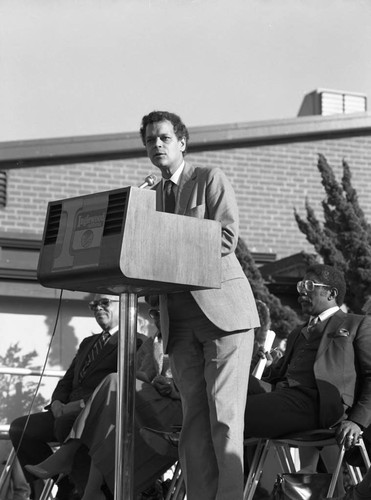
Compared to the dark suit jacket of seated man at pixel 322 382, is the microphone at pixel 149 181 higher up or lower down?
higher up

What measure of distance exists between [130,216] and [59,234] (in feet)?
1.48

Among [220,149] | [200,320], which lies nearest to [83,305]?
[220,149]

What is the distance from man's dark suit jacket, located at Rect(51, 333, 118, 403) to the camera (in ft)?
24.4

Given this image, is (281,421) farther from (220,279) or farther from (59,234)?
(59,234)

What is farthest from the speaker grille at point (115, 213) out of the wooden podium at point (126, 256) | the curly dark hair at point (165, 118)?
the curly dark hair at point (165, 118)

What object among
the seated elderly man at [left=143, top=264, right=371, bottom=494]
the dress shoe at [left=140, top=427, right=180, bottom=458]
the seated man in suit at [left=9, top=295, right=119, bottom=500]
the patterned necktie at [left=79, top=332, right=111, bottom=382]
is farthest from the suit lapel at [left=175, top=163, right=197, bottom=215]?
the patterned necktie at [left=79, top=332, right=111, bottom=382]

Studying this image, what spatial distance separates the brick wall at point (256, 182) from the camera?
44.0 ft

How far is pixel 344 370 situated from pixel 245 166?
875cm

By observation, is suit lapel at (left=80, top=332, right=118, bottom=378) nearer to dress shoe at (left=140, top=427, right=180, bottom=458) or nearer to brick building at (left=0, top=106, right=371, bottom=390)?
dress shoe at (left=140, top=427, right=180, bottom=458)

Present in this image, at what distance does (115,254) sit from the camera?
160 inches

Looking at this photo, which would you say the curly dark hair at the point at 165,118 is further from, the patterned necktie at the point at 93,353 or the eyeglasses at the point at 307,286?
the patterned necktie at the point at 93,353

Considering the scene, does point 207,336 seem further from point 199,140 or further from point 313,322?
point 199,140

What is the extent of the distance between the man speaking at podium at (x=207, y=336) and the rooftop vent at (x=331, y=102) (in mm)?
11880

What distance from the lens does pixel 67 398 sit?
7.63 meters
